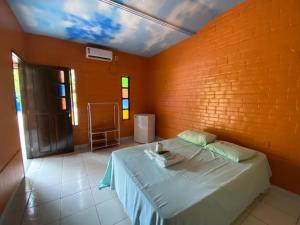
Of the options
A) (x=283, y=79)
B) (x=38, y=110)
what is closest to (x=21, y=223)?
(x=38, y=110)

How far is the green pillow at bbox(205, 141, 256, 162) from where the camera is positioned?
72.4 inches

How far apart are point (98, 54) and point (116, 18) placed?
133 cm

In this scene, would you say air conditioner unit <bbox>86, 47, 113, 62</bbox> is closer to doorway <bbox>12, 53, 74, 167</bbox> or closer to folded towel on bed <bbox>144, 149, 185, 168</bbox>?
doorway <bbox>12, 53, 74, 167</bbox>

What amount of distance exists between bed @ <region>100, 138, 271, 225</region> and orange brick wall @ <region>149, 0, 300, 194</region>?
377mm

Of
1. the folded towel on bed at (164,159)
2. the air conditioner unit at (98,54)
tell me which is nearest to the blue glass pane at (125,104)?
the air conditioner unit at (98,54)

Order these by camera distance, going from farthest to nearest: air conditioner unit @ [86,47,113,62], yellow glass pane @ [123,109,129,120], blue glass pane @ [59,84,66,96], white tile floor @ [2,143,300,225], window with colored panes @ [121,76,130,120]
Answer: yellow glass pane @ [123,109,129,120] < window with colored panes @ [121,76,130,120] < air conditioner unit @ [86,47,113,62] < blue glass pane @ [59,84,66,96] < white tile floor @ [2,143,300,225]

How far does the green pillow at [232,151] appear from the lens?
1.84 meters

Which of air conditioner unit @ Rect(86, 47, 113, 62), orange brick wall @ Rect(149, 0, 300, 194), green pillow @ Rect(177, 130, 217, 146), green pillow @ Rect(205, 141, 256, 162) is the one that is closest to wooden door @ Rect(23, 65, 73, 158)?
air conditioner unit @ Rect(86, 47, 113, 62)

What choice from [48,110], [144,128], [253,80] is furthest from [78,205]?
[253,80]

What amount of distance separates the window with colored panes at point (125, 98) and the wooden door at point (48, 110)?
1508 millimetres

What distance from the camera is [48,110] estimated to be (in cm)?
320

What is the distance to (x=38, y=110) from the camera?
10.2ft

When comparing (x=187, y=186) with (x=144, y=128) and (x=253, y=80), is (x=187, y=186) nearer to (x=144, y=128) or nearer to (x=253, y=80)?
(x=253, y=80)

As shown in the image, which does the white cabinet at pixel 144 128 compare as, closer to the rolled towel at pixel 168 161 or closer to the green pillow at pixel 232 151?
the green pillow at pixel 232 151
